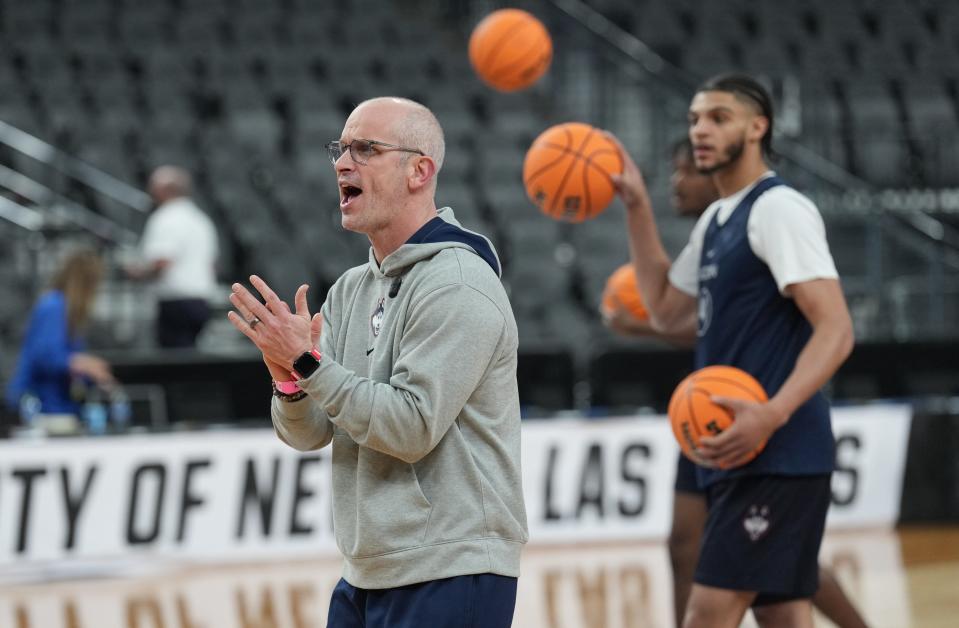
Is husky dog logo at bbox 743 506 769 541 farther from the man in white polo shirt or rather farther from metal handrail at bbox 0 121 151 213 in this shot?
metal handrail at bbox 0 121 151 213

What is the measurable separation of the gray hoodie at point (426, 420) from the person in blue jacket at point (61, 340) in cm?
602

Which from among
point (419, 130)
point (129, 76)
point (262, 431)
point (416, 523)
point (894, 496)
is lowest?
point (894, 496)

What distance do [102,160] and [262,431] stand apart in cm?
498

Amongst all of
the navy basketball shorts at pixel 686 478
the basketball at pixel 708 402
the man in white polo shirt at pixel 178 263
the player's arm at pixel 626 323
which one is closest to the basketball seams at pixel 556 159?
the player's arm at pixel 626 323

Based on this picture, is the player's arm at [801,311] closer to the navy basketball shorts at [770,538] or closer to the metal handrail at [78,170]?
the navy basketball shorts at [770,538]

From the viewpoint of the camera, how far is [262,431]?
8.25 meters

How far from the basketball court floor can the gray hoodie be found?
139 inches

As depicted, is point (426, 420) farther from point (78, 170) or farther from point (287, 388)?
point (78, 170)

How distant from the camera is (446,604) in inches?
107

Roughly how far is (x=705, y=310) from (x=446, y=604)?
1520mm

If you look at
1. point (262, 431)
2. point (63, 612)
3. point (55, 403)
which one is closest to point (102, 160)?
point (55, 403)

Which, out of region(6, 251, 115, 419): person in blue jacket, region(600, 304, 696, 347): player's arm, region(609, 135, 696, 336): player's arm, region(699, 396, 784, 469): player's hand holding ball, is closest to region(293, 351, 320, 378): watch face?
region(699, 396, 784, 469): player's hand holding ball

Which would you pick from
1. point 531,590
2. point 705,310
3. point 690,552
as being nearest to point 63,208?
point 531,590

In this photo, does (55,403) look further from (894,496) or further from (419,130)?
(419,130)
